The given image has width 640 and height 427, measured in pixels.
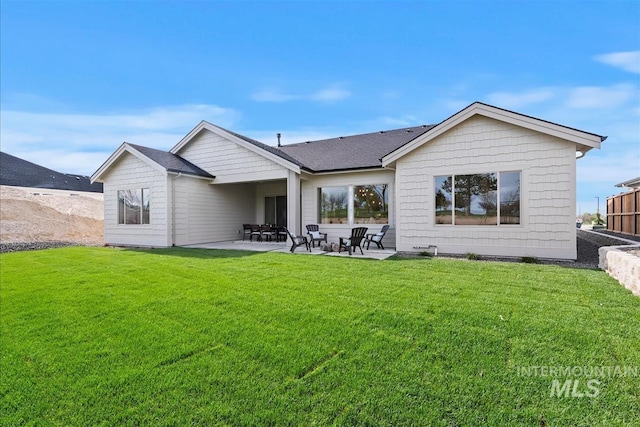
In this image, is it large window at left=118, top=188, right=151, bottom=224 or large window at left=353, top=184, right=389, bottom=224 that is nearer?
large window at left=353, top=184, right=389, bottom=224

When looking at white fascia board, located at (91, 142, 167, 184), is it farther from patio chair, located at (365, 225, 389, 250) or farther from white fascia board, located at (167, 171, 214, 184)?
patio chair, located at (365, 225, 389, 250)

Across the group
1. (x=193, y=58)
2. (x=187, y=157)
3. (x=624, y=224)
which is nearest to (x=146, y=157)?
(x=187, y=157)

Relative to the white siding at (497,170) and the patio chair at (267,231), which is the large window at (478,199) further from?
the patio chair at (267,231)

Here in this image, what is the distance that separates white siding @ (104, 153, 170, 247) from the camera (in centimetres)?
1335

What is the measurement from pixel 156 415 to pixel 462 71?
16635 mm

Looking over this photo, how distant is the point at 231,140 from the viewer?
46.1ft

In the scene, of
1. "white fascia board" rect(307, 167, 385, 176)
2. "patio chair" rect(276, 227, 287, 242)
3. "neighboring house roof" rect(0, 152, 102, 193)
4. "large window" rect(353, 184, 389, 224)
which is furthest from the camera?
"neighboring house roof" rect(0, 152, 102, 193)

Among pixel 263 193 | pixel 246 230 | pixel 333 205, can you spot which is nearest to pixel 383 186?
pixel 333 205

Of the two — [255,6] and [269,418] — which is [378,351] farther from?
[255,6]

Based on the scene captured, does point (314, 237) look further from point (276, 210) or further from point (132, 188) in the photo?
point (132, 188)

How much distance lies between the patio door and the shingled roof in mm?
3769

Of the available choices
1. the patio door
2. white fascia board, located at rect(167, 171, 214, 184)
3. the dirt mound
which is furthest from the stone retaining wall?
the dirt mound

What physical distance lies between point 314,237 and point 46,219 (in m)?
20.5

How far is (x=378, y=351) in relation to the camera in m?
3.25
